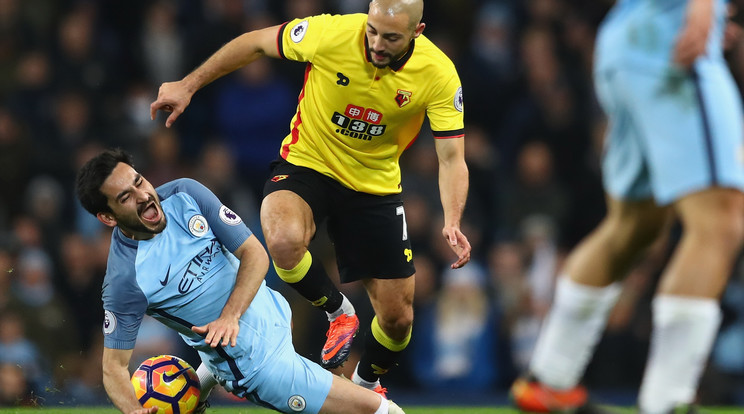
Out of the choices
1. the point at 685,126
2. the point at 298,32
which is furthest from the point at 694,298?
the point at 298,32

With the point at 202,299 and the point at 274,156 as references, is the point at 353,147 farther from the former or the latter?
the point at 274,156

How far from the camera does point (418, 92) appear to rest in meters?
6.21

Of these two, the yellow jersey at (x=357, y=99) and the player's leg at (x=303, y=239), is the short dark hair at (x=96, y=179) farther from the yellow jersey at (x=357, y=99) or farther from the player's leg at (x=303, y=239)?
the yellow jersey at (x=357, y=99)

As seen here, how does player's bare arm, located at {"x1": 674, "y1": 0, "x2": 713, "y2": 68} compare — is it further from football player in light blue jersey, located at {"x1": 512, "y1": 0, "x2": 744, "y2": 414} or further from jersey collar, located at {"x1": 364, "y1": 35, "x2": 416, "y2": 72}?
jersey collar, located at {"x1": 364, "y1": 35, "x2": 416, "y2": 72}

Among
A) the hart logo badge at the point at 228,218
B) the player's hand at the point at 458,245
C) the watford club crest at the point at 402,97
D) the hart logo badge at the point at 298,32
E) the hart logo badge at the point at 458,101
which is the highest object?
the hart logo badge at the point at 298,32

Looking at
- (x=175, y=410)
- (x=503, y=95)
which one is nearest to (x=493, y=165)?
(x=503, y=95)

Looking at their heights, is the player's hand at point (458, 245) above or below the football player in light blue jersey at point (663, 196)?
below

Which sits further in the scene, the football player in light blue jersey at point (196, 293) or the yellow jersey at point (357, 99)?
the yellow jersey at point (357, 99)

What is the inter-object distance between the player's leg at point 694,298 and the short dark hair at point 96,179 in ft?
9.45

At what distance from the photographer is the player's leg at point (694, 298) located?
3572 millimetres

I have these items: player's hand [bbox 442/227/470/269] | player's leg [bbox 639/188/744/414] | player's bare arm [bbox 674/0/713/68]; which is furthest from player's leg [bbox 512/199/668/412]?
player's hand [bbox 442/227/470/269]

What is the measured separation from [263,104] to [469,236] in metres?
2.49

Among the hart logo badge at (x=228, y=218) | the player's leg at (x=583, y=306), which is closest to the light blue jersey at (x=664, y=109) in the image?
the player's leg at (x=583, y=306)

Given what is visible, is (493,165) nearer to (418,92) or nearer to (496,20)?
(496,20)
